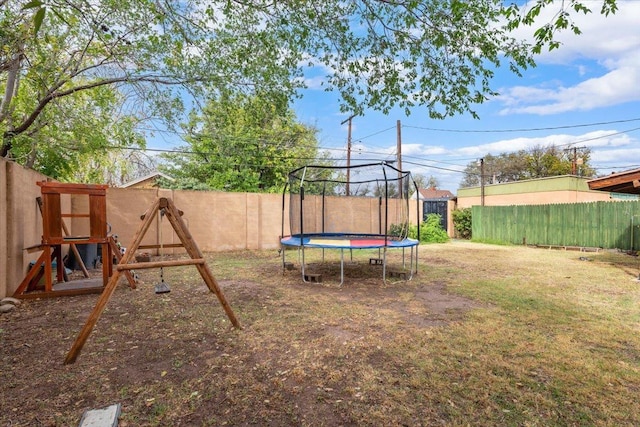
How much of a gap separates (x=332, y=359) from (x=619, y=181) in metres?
6.91

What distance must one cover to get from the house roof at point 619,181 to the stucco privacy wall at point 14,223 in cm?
959

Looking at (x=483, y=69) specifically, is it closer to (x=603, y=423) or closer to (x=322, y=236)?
(x=603, y=423)

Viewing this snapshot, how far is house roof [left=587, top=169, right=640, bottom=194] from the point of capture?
5.95m

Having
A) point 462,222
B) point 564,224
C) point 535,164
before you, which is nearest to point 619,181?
point 564,224

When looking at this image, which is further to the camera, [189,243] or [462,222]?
[462,222]

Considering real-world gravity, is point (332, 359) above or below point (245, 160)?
below

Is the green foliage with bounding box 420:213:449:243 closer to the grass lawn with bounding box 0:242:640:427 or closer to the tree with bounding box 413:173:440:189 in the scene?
the grass lawn with bounding box 0:242:640:427

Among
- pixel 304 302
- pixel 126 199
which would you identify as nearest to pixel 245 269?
pixel 304 302

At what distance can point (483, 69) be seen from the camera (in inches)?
140

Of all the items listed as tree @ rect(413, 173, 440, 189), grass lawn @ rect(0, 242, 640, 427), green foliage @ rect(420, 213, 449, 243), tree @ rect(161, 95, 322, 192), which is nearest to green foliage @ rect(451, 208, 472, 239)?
green foliage @ rect(420, 213, 449, 243)

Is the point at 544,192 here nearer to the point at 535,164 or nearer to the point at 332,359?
the point at 535,164

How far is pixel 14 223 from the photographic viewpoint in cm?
397

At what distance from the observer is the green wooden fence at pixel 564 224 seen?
9562 millimetres

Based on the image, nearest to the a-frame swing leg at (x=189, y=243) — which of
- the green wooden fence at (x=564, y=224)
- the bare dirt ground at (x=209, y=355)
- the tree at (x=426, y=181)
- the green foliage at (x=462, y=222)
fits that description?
the bare dirt ground at (x=209, y=355)
